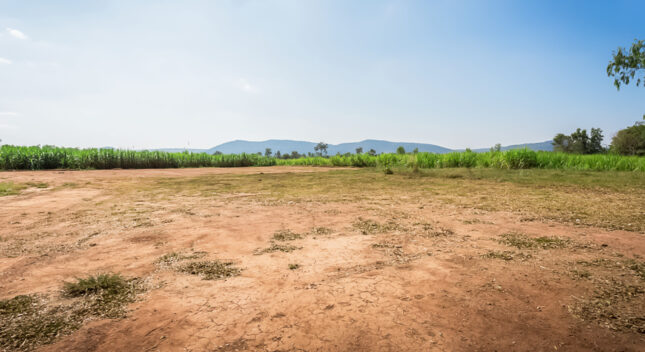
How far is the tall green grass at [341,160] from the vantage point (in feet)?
33.9

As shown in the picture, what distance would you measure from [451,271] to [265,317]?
1.18 m

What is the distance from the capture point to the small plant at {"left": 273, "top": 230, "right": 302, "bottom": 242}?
2.66 m

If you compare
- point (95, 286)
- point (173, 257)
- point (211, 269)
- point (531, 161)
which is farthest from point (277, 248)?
point (531, 161)

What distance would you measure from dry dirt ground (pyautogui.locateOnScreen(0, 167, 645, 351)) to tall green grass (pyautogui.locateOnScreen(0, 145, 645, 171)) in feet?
25.3

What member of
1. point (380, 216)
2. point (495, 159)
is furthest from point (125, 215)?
point (495, 159)

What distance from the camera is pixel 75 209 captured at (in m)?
4.09

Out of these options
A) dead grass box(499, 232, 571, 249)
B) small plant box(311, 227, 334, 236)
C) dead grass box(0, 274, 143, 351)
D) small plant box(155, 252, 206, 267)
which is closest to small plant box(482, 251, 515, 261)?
dead grass box(499, 232, 571, 249)

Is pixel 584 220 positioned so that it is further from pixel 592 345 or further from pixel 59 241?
pixel 59 241

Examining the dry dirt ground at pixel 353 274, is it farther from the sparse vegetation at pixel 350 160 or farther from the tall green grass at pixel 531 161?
the tall green grass at pixel 531 161

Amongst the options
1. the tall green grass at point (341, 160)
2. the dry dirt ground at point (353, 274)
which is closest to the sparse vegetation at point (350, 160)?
the tall green grass at point (341, 160)

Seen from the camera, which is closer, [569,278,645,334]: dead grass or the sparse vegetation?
[569,278,645,334]: dead grass

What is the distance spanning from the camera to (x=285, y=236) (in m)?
2.75

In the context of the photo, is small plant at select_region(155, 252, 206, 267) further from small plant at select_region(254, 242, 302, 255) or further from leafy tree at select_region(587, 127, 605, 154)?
leafy tree at select_region(587, 127, 605, 154)

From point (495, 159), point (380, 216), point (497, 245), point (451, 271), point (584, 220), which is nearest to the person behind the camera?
point (451, 271)
